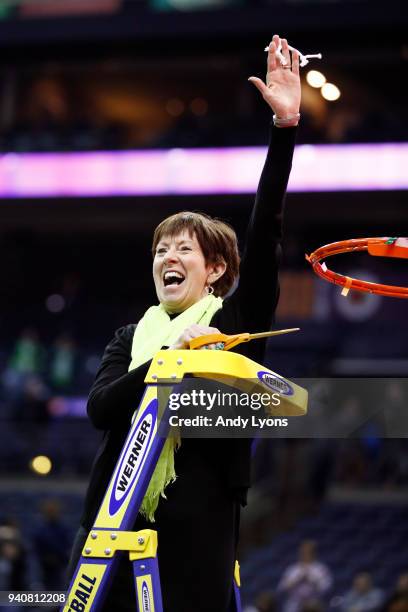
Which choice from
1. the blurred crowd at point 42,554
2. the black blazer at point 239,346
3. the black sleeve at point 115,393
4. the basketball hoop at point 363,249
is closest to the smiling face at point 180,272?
the black blazer at point 239,346

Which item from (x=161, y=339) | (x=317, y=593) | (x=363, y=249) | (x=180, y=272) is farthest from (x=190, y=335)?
(x=317, y=593)

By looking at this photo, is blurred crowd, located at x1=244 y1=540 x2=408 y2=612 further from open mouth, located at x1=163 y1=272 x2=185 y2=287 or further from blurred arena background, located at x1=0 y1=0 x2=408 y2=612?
open mouth, located at x1=163 y1=272 x2=185 y2=287

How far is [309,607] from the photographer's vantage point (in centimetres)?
994

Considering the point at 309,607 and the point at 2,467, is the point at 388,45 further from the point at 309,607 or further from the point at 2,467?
the point at 309,607

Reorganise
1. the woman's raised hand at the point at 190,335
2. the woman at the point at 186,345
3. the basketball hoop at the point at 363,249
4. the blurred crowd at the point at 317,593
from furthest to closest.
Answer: the blurred crowd at the point at 317,593, the basketball hoop at the point at 363,249, the woman at the point at 186,345, the woman's raised hand at the point at 190,335

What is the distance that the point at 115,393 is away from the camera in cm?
270

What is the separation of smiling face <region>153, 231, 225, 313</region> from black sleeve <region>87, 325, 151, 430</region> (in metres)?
0.21

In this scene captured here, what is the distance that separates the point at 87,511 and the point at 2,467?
14186mm

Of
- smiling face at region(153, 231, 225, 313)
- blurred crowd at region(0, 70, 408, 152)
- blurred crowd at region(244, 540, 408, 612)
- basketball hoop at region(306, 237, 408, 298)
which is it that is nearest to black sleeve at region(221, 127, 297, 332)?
smiling face at region(153, 231, 225, 313)

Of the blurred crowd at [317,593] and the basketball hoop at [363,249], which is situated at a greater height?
the basketball hoop at [363,249]

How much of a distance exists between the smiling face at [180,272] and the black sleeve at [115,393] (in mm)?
207

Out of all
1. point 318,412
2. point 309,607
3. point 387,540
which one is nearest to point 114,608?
point 318,412

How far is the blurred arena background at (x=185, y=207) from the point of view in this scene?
49.0 feet

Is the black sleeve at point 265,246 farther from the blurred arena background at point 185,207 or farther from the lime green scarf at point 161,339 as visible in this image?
the blurred arena background at point 185,207
